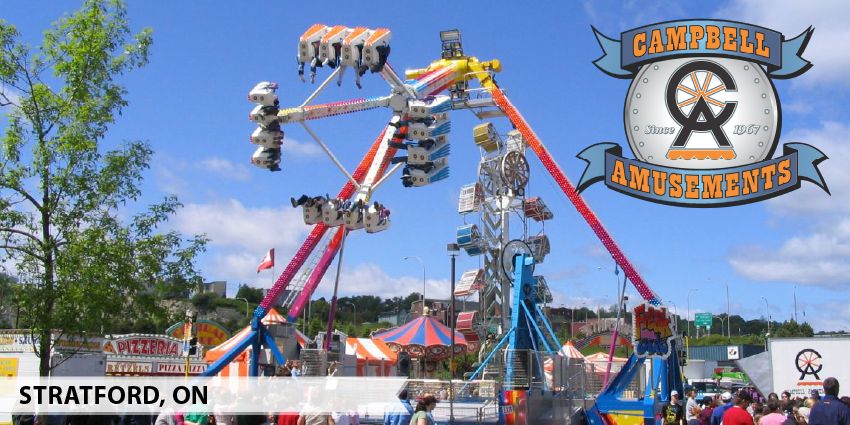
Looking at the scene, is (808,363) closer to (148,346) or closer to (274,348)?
(274,348)

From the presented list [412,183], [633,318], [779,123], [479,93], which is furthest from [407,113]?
[479,93]

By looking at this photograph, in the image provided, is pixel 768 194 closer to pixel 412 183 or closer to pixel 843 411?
pixel 843 411

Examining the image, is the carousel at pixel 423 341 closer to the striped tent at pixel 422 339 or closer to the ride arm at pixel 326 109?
the striped tent at pixel 422 339

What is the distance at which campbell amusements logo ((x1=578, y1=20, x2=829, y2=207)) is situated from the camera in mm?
16500

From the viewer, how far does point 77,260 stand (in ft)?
44.0

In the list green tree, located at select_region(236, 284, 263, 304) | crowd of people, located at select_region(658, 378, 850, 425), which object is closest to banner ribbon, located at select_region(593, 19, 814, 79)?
crowd of people, located at select_region(658, 378, 850, 425)

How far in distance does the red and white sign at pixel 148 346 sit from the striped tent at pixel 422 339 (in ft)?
32.4

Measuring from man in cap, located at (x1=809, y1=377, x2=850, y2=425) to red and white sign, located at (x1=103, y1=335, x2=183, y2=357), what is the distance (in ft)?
112

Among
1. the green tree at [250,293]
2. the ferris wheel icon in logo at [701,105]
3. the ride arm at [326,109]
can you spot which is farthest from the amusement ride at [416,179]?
the green tree at [250,293]

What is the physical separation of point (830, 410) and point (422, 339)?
3366cm

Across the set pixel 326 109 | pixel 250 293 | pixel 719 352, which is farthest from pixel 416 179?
pixel 250 293

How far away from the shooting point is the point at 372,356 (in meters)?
40.1

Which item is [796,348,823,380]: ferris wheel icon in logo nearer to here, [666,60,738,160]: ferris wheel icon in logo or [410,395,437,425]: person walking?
[666,60,738,160]: ferris wheel icon in logo

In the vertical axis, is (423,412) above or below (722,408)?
above
